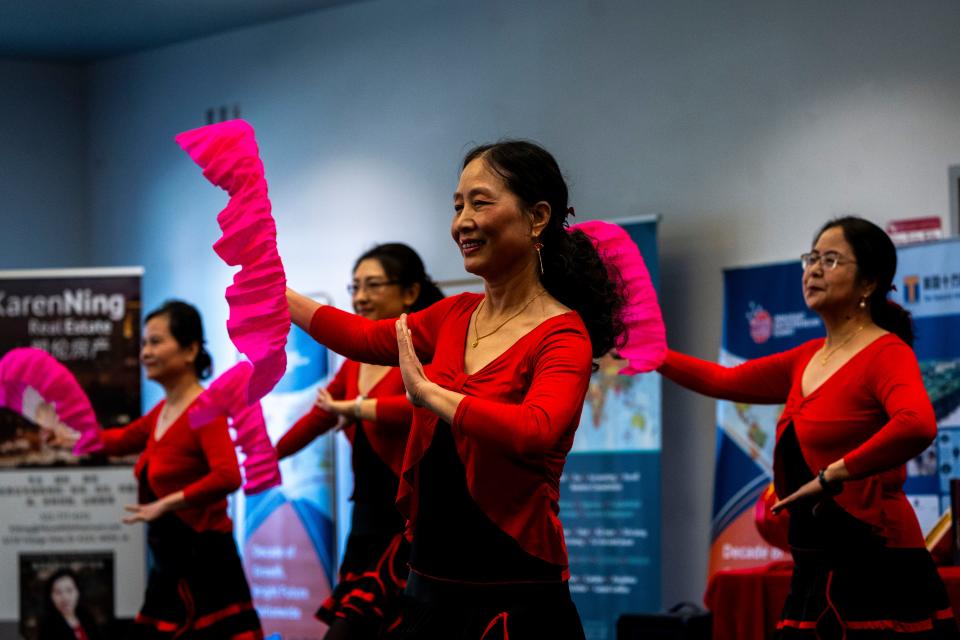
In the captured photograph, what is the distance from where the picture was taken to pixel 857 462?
123 inches

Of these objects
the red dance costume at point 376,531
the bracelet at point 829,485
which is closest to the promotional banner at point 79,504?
the red dance costume at point 376,531

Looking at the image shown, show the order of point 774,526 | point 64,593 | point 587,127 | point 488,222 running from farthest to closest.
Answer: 1. point 64,593
2. point 587,127
3. point 774,526
4. point 488,222

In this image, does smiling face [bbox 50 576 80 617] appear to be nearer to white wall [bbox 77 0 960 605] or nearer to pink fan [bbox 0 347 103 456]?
white wall [bbox 77 0 960 605]

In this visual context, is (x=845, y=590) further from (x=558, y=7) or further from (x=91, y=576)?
(x=91, y=576)

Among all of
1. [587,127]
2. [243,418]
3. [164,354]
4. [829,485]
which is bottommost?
[829,485]

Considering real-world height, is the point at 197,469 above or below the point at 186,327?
below

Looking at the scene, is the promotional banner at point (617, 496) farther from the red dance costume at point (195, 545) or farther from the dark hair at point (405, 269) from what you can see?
the red dance costume at point (195, 545)

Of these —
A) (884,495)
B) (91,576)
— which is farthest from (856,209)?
(91,576)

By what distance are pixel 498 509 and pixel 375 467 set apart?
198 cm

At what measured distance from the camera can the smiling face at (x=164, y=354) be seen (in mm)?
4934

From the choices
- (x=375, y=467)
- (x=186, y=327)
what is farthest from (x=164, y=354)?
(x=375, y=467)

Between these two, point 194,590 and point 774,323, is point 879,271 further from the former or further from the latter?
point 194,590

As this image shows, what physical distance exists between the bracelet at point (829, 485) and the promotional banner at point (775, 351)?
2.08 metres

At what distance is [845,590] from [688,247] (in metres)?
3.35
